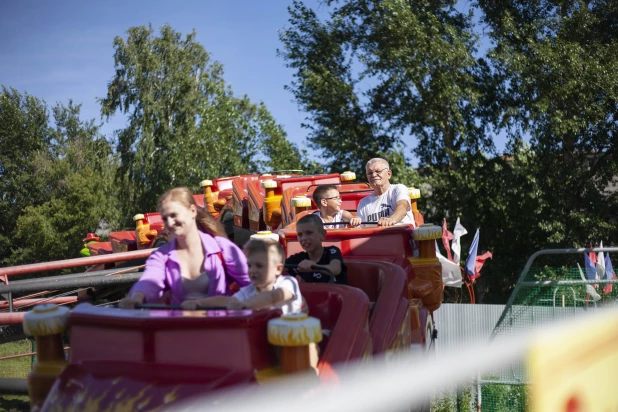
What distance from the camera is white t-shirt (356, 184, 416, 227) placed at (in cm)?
523

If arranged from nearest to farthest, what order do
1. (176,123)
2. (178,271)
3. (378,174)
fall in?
(178,271), (378,174), (176,123)

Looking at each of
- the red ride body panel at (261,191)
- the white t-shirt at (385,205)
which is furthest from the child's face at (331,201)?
the red ride body panel at (261,191)

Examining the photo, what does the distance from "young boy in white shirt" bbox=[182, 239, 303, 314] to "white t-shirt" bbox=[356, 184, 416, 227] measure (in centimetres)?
256

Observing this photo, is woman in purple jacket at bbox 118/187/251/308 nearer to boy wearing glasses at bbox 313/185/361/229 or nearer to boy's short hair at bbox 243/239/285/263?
boy's short hair at bbox 243/239/285/263

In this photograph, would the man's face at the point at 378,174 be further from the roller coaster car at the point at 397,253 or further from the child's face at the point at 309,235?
the child's face at the point at 309,235

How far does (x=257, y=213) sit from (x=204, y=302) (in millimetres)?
5507

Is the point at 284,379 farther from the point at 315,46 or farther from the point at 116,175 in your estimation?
the point at 116,175

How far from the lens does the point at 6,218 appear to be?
27203 mm

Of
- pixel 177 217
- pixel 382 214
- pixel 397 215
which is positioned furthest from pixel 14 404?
pixel 177 217

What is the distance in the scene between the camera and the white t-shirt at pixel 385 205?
17.2 ft

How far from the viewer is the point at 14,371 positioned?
10758 mm

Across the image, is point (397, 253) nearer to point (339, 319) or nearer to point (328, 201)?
point (328, 201)

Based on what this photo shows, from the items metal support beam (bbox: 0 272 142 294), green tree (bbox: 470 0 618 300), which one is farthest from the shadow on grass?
green tree (bbox: 470 0 618 300)

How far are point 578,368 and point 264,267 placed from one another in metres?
1.71
